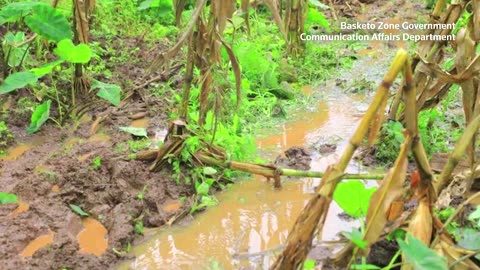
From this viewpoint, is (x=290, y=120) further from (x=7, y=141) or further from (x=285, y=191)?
(x=7, y=141)

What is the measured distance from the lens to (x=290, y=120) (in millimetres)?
3961

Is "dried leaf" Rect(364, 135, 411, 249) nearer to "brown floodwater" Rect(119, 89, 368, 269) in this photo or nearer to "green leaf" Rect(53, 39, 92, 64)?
"brown floodwater" Rect(119, 89, 368, 269)

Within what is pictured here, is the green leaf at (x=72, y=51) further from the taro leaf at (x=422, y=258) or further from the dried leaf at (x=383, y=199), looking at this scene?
the taro leaf at (x=422, y=258)

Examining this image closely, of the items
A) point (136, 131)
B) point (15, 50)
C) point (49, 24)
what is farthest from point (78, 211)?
point (15, 50)

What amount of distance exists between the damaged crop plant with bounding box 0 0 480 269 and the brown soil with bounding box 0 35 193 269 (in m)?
0.02

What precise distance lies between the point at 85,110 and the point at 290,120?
4.03 ft

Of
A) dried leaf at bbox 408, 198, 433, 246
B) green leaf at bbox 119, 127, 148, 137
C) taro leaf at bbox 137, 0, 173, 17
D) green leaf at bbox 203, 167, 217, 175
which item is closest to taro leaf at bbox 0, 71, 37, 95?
green leaf at bbox 119, 127, 148, 137

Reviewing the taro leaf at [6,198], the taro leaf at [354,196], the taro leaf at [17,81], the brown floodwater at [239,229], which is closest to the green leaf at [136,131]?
the taro leaf at [17,81]

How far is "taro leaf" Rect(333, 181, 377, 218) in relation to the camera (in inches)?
86.0

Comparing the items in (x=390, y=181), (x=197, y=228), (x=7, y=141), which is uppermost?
(x=390, y=181)

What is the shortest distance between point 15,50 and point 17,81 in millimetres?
525

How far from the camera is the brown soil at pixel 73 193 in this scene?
2582mm

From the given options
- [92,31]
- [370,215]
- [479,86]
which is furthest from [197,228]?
[92,31]

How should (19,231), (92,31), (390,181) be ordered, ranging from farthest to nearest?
(92,31)
(19,231)
(390,181)
